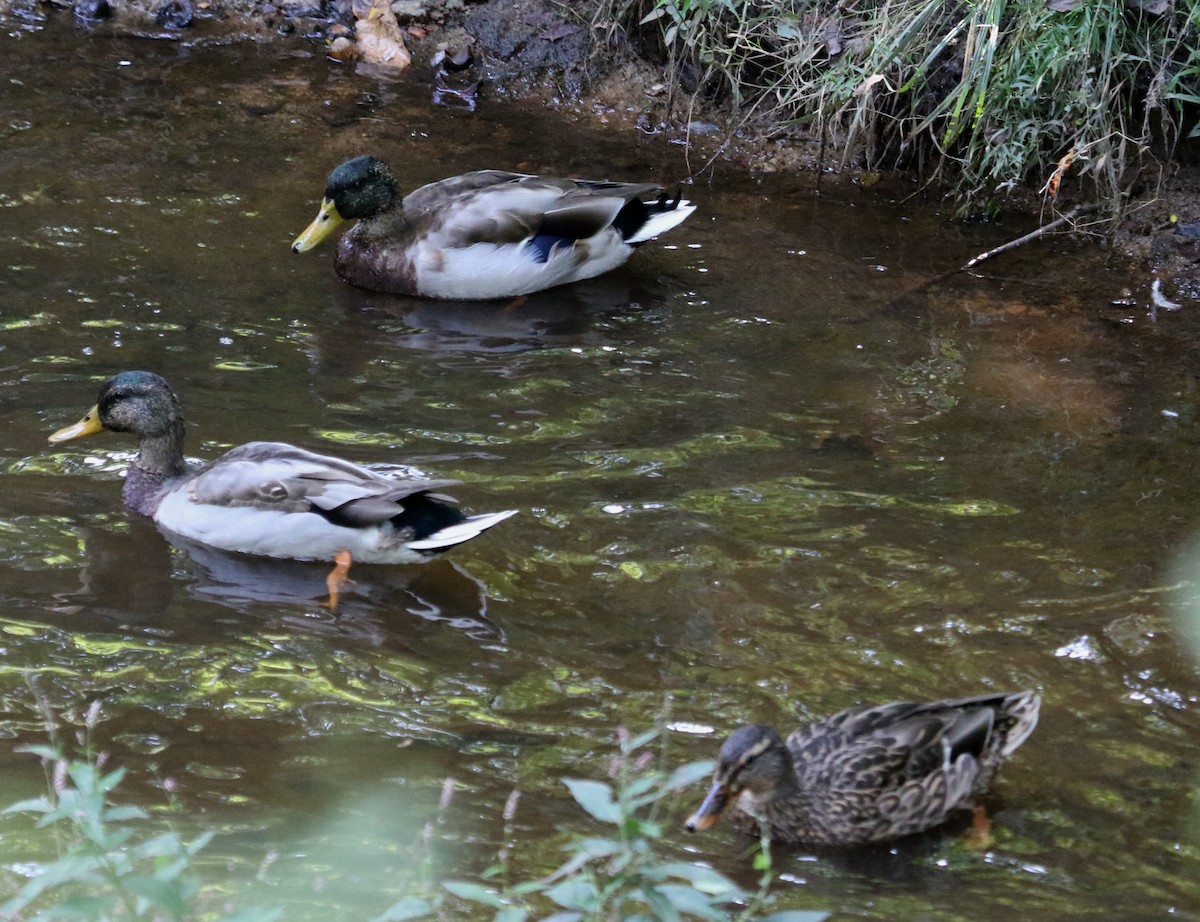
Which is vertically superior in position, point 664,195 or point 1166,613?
point 664,195

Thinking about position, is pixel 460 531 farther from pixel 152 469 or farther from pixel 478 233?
pixel 478 233

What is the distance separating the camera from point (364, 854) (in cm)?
365

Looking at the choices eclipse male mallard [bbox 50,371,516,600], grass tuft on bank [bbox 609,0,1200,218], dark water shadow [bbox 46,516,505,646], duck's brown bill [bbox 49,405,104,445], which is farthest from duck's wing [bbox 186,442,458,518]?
grass tuft on bank [bbox 609,0,1200,218]

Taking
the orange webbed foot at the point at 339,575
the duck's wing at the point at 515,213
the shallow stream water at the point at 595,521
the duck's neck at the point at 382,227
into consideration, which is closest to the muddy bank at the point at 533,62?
the shallow stream water at the point at 595,521

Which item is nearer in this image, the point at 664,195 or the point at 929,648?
the point at 929,648

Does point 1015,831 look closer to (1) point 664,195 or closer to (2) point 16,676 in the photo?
(2) point 16,676

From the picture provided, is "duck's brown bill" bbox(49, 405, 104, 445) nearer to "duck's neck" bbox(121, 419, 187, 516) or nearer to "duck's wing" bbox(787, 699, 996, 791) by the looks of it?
→ "duck's neck" bbox(121, 419, 187, 516)

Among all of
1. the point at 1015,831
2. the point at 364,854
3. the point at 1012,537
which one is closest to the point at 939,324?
the point at 1012,537

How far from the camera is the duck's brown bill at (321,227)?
7734 millimetres

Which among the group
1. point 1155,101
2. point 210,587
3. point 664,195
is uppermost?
point 1155,101

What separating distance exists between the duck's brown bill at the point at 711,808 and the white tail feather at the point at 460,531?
4.87ft

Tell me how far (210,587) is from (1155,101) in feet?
16.9

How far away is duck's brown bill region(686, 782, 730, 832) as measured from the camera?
383 cm

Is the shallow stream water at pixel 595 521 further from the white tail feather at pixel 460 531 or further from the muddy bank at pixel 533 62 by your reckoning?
the muddy bank at pixel 533 62
